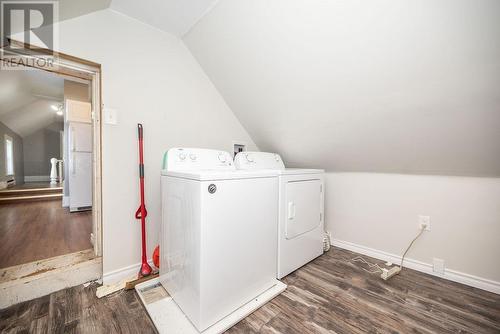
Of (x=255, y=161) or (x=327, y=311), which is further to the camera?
(x=255, y=161)

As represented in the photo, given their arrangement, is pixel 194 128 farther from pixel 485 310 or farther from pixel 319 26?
pixel 485 310

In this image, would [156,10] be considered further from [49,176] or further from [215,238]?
[49,176]

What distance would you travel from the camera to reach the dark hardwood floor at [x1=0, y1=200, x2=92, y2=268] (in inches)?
73.4

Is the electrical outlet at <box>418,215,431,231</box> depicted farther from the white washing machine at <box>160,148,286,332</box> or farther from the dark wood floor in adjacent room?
the white washing machine at <box>160,148,286,332</box>

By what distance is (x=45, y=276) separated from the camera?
147 centimetres

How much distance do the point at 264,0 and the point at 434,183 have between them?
6.97ft

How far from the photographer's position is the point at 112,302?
1.41 m

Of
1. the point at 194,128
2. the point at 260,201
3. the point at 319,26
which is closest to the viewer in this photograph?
the point at 319,26

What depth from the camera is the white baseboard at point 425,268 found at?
5.23ft

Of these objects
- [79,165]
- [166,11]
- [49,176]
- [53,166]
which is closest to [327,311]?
[166,11]

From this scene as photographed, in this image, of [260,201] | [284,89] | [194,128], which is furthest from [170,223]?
[284,89]

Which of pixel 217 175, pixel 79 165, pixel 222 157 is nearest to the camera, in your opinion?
pixel 217 175

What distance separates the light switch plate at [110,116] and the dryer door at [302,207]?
1.51 meters

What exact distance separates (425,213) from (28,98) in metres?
6.77
